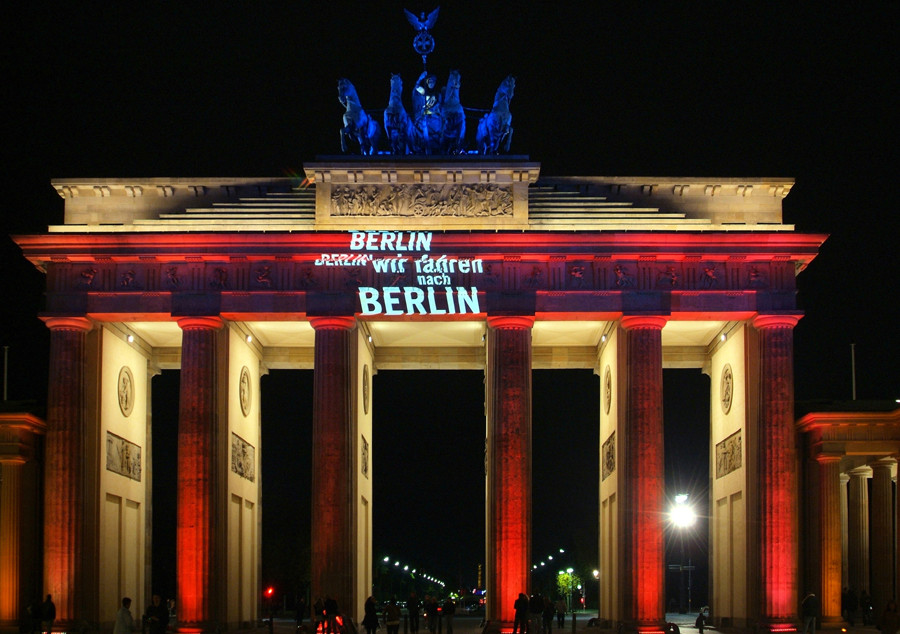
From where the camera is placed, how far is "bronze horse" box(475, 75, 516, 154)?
177 feet

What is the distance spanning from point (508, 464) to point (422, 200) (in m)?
11.4

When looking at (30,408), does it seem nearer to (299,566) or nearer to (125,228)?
(125,228)

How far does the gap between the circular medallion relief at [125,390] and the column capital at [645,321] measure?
21733 millimetres

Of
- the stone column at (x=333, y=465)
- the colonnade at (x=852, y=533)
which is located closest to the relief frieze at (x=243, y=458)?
the stone column at (x=333, y=465)

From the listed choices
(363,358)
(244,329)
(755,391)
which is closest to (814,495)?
(755,391)

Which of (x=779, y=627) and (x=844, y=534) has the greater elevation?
(x=844, y=534)

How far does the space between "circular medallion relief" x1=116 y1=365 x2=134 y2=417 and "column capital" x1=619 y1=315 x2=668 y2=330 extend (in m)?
21.7

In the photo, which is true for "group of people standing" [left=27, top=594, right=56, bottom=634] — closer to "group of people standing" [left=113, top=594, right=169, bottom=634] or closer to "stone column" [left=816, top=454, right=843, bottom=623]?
"group of people standing" [left=113, top=594, right=169, bottom=634]

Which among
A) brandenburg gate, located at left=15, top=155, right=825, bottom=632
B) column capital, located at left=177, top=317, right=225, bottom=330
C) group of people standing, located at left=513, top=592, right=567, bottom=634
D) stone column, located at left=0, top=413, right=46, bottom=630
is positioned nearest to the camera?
group of people standing, located at left=513, top=592, right=567, bottom=634

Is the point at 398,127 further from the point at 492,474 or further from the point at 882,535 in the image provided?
the point at 882,535

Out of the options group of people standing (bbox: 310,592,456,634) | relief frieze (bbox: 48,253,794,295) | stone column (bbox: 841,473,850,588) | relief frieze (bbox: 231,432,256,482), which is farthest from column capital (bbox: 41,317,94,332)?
stone column (bbox: 841,473,850,588)

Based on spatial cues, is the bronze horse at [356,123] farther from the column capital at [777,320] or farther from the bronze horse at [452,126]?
the column capital at [777,320]

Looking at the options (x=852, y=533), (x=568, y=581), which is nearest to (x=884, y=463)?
(x=852, y=533)

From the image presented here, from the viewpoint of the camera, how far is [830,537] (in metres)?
57.4
